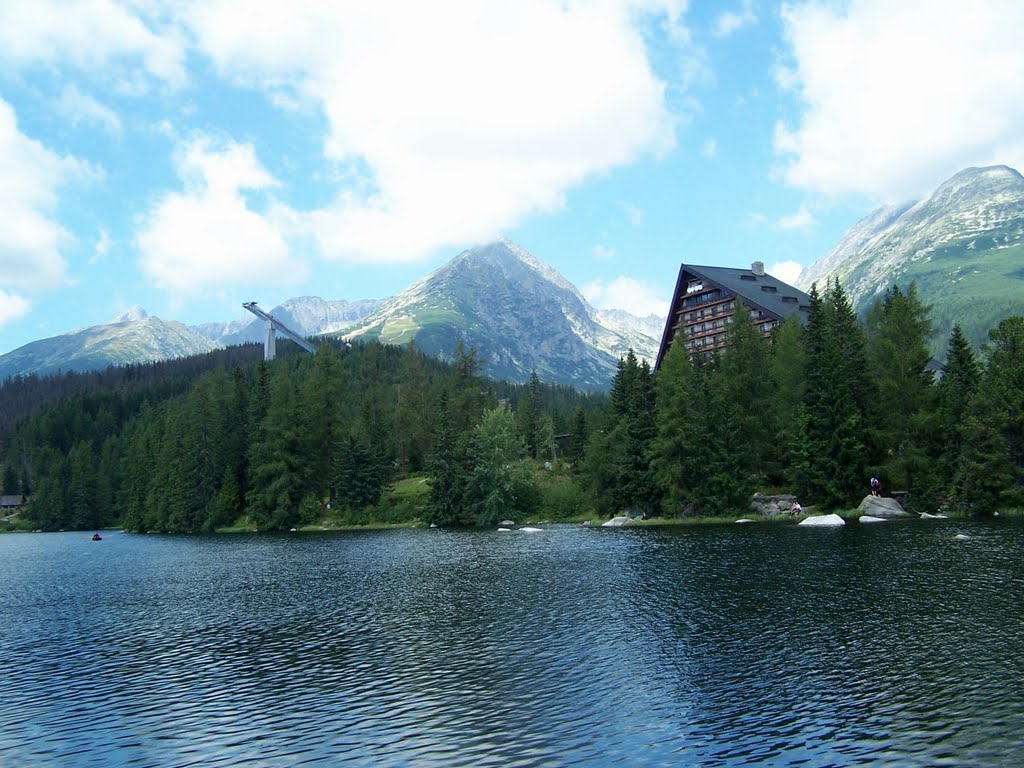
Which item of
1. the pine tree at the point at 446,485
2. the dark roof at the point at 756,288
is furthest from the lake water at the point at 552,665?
the dark roof at the point at 756,288

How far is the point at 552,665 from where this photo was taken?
96.8 feet

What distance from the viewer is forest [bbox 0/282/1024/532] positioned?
85438mm

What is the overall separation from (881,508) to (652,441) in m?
30.7

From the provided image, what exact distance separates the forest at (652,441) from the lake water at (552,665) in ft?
97.7

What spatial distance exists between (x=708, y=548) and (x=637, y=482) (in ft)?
135

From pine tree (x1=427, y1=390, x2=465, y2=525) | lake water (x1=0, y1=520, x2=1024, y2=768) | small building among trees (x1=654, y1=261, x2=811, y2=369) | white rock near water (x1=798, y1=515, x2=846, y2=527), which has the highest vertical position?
small building among trees (x1=654, y1=261, x2=811, y2=369)

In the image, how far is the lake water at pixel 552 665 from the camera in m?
21.2

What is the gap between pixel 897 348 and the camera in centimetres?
9038

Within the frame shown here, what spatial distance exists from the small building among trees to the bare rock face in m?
65.3

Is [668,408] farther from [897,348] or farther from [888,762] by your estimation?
[888,762]

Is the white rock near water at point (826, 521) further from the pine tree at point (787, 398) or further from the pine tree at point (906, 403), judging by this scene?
the pine tree at point (787, 398)

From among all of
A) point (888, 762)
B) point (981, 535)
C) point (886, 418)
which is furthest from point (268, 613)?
point (886, 418)

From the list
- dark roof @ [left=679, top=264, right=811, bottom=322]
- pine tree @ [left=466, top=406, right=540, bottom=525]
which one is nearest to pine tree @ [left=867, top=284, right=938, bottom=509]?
dark roof @ [left=679, top=264, right=811, bottom=322]

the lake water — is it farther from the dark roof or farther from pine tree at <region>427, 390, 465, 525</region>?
the dark roof
